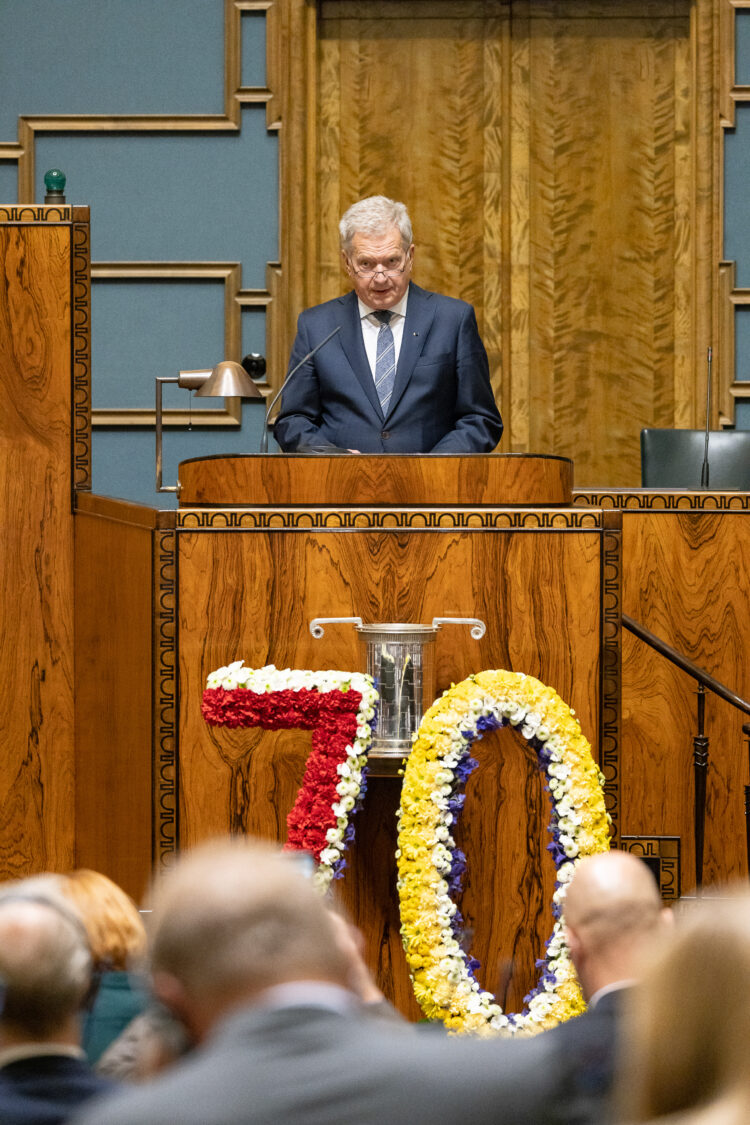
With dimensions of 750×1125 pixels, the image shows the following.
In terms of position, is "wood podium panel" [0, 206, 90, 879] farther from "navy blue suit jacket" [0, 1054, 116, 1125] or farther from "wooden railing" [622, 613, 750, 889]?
"navy blue suit jacket" [0, 1054, 116, 1125]

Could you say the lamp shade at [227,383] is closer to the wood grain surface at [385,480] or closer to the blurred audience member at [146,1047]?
the wood grain surface at [385,480]

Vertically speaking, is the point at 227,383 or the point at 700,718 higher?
the point at 227,383

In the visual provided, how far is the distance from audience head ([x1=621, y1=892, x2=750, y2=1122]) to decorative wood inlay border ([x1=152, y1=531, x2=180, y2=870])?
236 cm

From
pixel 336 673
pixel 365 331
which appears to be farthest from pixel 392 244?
pixel 336 673

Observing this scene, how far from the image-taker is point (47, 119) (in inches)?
260

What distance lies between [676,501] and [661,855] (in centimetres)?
102

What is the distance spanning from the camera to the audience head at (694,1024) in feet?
3.59

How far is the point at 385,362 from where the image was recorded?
4.44 meters

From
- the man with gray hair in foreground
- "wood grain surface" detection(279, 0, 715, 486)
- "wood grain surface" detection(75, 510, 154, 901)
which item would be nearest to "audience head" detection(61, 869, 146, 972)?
the man with gray hair in foreground

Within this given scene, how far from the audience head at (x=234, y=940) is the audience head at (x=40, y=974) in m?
0.18

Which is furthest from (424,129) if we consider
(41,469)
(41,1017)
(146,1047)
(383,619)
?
(41,1017)

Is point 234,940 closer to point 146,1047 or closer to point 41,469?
point 146,1047

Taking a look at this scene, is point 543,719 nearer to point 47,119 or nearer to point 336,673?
point 336,673

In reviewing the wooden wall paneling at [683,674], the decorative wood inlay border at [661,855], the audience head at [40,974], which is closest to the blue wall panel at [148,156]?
the wooden wall paneling at [683,674]
